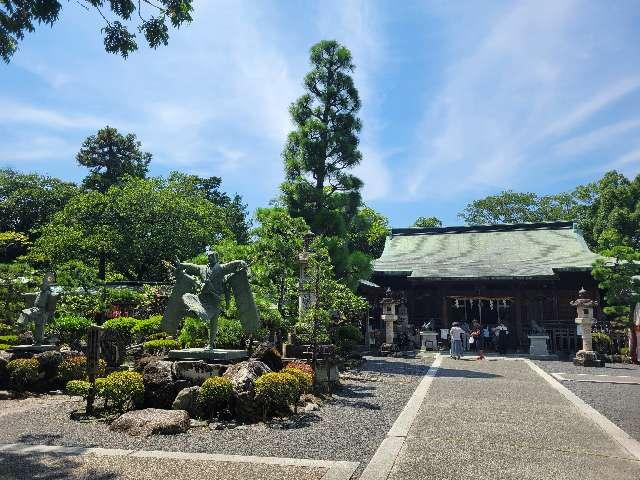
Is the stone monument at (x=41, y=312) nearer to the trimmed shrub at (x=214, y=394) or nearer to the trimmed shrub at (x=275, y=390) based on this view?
the trimmed shrub at (x=214, y=394)

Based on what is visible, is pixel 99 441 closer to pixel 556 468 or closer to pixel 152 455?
pixel 152 455

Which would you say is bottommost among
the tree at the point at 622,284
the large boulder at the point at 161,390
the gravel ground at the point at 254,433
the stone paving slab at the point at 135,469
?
the gravel ground at the point at 254,433

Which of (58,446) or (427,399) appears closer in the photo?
(58,446)

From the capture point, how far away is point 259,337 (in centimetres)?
1405

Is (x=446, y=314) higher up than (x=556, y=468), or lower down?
higher up

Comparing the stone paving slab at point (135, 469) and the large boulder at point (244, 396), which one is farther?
the large boulder at point (244, 396)

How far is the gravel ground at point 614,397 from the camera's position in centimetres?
804

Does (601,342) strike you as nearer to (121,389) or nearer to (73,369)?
(121,389)

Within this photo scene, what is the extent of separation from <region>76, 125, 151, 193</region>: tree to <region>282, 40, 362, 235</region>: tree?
28.5m

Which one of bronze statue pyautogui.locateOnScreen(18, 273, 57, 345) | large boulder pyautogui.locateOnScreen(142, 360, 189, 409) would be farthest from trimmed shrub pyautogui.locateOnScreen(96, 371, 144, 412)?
bronze statue pyautogui.locateOnScreen(18, 273, 57, 345)

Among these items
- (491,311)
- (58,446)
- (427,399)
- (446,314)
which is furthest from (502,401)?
(491,311)

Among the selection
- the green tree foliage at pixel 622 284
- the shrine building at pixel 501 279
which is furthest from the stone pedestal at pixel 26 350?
the green tree foliage at pixel 622 284

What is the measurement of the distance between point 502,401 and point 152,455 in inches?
278

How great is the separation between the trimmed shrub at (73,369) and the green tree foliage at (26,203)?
92.6 feet
